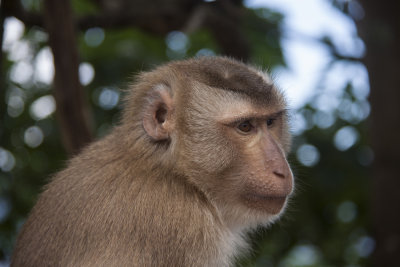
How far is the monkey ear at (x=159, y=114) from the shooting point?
401 cm

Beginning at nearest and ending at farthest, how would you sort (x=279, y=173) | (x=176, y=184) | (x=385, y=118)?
1. (x=279, y=173)
2. (x=176, y=184)
3. (x=385, y=118)

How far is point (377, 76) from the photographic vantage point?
7492 mm

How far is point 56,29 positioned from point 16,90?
4.15ft

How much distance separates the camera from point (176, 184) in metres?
3.93

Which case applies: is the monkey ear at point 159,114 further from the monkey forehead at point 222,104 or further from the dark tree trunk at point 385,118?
the dark tree trunk at point 385,118

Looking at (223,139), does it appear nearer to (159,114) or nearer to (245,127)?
(245,127)

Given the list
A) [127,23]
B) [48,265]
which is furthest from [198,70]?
[127,23]

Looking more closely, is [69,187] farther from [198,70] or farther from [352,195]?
[352,195]

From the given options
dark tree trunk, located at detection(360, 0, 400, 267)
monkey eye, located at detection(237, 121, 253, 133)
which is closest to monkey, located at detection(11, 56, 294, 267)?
monkey eye, located at detection(237, 121, 253, 133)

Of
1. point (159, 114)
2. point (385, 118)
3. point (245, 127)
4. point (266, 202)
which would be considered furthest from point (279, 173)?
point (385, 118)

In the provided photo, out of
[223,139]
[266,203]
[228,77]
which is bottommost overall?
[266,203]

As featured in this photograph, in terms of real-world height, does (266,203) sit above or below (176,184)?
below

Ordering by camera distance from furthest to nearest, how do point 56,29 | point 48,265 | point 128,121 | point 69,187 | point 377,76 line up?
point 377,76 → point 56,29 → point 128,121 → point 69,187 → point 48,265

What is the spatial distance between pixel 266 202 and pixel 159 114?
→ 1032mm
